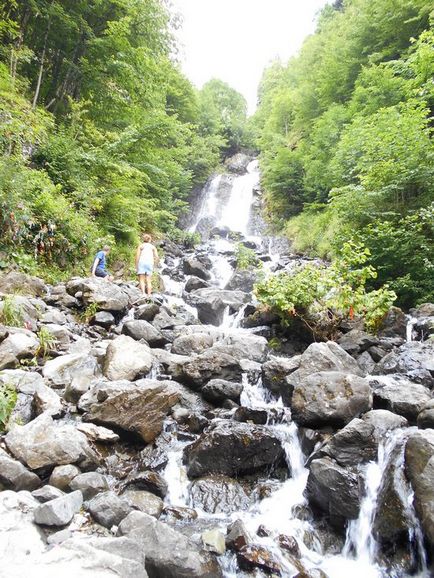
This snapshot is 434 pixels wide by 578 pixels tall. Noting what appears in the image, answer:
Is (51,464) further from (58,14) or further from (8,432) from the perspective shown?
(58,14)

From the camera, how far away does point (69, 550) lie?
2.66m

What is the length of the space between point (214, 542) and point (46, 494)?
157cm

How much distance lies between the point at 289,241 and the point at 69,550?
19.2 meters

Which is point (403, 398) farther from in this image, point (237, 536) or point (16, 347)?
point (16, 347)

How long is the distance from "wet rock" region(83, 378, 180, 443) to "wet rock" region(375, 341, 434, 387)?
389cm

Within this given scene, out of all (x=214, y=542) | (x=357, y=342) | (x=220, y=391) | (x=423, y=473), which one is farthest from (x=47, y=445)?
(x=357, y=342)

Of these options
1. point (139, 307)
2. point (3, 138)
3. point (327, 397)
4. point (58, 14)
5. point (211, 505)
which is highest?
point (58, 14)

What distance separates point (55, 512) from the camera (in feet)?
10.2

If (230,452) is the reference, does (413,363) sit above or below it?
above

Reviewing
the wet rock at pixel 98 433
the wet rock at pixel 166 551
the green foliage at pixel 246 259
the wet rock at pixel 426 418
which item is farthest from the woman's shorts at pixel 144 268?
the wet rock at pixel 166 551

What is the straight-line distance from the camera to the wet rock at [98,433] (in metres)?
4.50

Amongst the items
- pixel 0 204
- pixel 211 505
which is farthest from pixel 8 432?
pixel 0 204

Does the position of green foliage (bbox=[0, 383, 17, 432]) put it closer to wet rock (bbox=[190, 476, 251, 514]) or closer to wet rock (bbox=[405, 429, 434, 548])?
wet rock (bbox=[190, 476, 251, 514])

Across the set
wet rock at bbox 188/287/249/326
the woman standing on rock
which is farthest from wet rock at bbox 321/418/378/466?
the woman standing on rock
